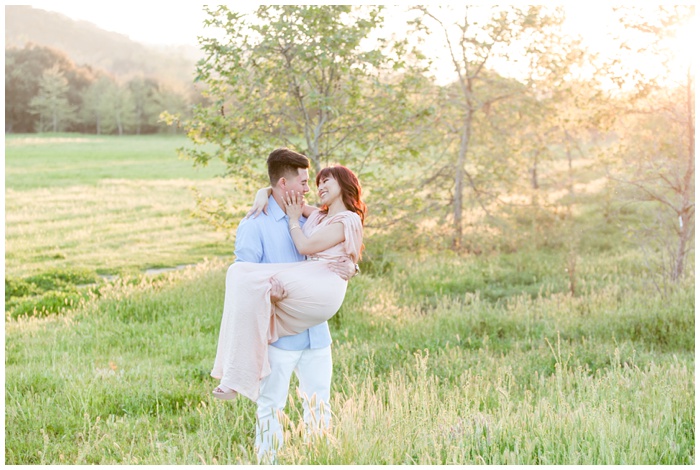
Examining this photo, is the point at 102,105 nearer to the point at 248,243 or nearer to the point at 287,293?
the point at 248,243

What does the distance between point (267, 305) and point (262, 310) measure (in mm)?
49

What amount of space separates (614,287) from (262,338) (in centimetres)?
814

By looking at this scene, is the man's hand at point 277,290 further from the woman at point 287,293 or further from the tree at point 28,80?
the tree at point 28,80

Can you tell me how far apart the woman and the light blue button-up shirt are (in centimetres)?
9

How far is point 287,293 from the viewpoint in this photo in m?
4.93

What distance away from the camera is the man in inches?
198

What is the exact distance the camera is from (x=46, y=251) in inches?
717

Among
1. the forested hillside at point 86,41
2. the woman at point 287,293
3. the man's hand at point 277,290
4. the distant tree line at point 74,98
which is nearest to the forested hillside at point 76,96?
the distant tree line at point 74,98

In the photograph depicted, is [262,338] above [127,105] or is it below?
below

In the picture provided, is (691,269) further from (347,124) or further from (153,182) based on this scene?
(153,182)

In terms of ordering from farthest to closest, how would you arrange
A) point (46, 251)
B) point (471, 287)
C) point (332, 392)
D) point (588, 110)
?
point (46, 251) < point (471, 287) < point (588, 110) < point (332, 392)

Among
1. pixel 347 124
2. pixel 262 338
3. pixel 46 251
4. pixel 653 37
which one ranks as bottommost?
pixel 46 251

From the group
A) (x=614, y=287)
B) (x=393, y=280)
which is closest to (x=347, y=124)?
(x=393, y=280)

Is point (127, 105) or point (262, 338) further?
point (127, 105)
